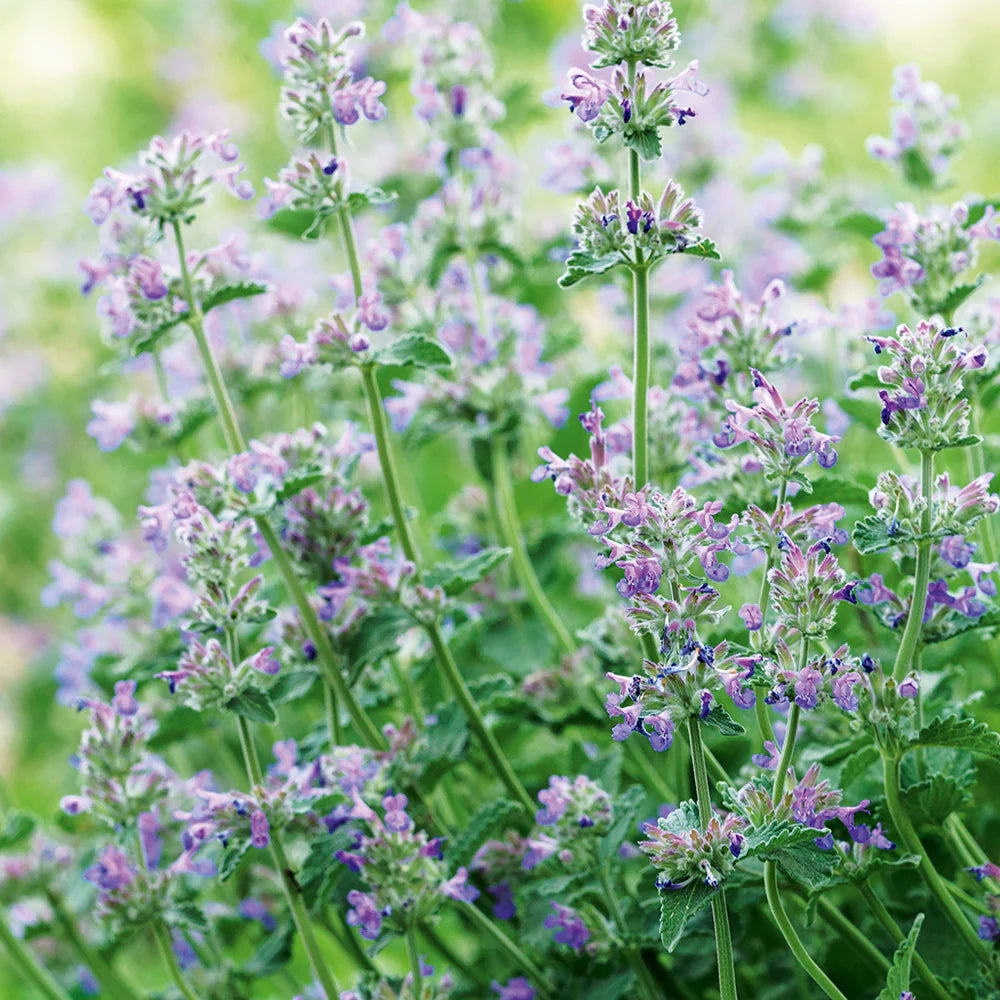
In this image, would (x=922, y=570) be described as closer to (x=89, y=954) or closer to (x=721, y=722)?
(x=721, y=722)

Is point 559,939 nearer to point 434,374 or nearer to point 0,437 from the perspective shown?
point 434,374

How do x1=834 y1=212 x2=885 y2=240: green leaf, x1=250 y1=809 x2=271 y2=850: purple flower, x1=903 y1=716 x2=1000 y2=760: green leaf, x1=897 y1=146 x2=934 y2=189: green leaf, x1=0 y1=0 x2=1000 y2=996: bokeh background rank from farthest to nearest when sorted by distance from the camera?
1. x1=0 y1=0 x2=1000 y2=996: bokeh background
2. x1=897 y1=146 x2=934 y2=189: green leaf
3. x1=834 y1=212 x2=885 y2=240: green leaf
4. x1=250 y1=809 x2=271 y2=850: purple flower
5. x1=903 y1=716 x2=1000 y2=760: green leaf

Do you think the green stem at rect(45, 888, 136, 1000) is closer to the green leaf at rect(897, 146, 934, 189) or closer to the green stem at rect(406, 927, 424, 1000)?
the green stem at rect(406, 927, 424, 1000)

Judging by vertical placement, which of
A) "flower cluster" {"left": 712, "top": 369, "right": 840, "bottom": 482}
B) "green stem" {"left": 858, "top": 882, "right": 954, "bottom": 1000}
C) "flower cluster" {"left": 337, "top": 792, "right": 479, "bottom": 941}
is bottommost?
"green stem" {"left": 858, "top": 882, "right": 954, "bottom": 1000}

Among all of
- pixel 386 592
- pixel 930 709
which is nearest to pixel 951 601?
pixel 930 709

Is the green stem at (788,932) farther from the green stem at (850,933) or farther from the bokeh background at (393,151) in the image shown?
the bokeh background at (393,151)

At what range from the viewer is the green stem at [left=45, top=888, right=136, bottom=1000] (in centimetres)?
199

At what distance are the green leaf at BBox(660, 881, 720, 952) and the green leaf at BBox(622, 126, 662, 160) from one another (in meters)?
0.75

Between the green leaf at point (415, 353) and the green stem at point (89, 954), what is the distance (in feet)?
3.72

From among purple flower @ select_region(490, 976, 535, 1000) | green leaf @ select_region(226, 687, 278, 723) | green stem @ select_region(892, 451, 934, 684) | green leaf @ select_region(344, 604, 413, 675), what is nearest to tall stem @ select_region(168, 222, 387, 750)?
green leaf @ select_region(344, 604, 413, 675)

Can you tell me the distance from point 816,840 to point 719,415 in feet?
2.15

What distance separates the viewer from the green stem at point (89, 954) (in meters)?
1.99

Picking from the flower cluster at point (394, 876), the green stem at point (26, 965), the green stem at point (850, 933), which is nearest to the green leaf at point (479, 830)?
the flower cluster at point (394, 876)

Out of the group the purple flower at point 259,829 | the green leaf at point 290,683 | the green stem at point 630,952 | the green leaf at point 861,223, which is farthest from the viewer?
the green leaf at point 861,223
